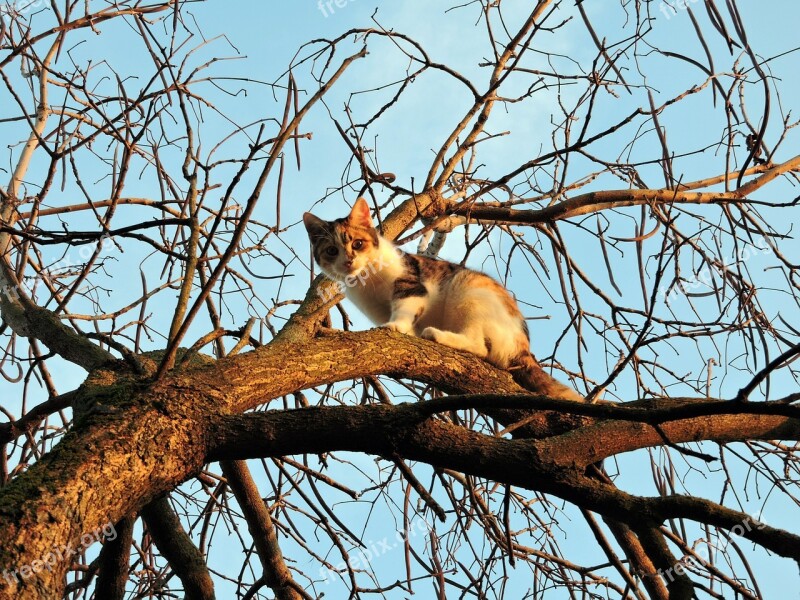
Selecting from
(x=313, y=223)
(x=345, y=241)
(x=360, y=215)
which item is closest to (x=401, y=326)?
(x=345, y=241)

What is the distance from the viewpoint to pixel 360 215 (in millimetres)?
4918

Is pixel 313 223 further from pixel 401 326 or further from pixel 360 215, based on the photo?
pixel 401 326

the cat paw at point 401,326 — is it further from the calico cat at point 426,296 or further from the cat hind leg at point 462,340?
the cat hind leg at point 462,340

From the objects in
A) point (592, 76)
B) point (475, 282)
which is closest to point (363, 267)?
point (475, 282)

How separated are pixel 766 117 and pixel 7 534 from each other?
9.77 feet

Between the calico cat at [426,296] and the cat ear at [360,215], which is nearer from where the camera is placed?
the calico cat at [426,296]

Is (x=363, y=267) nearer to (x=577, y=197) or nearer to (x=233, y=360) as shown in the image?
(x=577, y=197)

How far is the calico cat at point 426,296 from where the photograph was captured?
3.93 m

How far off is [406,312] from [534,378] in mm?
801

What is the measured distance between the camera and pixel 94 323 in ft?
11.4

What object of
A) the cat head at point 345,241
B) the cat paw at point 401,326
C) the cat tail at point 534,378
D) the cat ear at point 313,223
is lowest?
the cat tail at point 534,378

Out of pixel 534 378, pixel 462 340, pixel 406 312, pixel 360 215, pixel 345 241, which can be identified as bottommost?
pixel 534 378

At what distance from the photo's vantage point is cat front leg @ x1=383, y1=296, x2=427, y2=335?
13.5ft

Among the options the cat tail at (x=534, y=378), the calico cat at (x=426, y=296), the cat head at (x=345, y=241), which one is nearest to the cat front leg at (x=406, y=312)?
the calico cat at (x=426, y=296)
